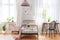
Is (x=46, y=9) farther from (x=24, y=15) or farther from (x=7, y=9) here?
(x=7, y=9)

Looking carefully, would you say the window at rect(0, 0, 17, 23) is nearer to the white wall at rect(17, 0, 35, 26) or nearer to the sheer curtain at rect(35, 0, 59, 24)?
the white wall at rect(17, 0, 35, 26)

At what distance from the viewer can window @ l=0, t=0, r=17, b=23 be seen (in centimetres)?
980

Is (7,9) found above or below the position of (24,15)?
above

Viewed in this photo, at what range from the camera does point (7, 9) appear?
9859 millimetres

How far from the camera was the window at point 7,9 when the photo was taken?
32.1ft

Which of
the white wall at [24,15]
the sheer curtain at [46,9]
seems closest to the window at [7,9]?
the white wall at [24,15]

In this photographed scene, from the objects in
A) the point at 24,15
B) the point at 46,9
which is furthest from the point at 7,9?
the point at 46,9

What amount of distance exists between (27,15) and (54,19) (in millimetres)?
1661

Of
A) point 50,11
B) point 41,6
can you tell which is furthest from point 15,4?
point 50,11

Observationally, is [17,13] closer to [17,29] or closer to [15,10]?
[15,10]

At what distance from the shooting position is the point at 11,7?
32.4 ft

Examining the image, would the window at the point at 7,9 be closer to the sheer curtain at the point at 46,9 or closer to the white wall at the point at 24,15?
the white wall at the point at 24,15

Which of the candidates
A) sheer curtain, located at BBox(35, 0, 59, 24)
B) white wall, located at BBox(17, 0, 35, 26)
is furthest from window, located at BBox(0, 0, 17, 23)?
sheer curtain, located at BBox(35, 0, 59, 24)

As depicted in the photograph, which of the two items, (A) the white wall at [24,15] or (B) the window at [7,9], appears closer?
(A) the white wall at [24,15]
